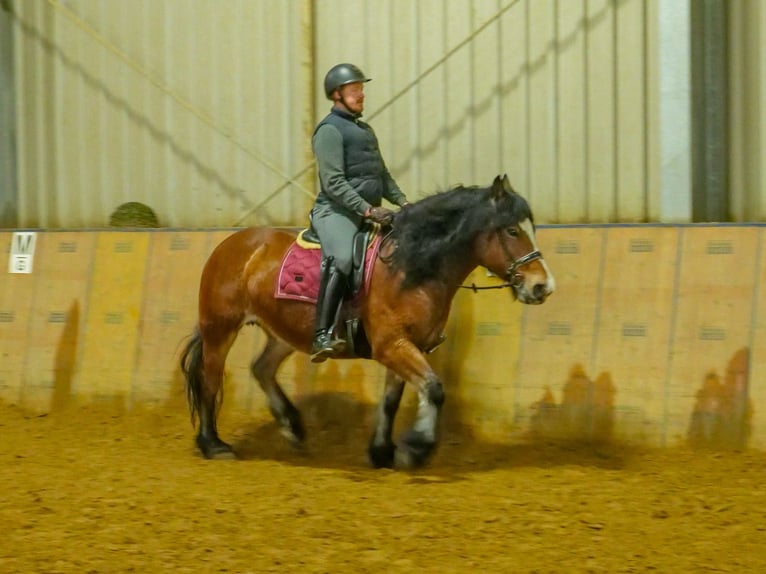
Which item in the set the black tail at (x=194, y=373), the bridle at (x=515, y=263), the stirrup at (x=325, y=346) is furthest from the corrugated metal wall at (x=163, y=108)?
the bridle at (x=515, y=263)

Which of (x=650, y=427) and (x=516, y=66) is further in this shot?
(x=516, y=66)

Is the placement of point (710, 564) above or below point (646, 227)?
below

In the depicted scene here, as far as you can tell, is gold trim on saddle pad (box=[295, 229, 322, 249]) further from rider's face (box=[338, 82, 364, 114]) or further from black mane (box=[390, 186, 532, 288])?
rider's face (box=[338, 82, 364, 114])

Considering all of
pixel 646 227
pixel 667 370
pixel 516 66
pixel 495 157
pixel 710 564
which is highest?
pixel 516 66

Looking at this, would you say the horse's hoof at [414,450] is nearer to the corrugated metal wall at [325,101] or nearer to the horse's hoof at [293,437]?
the horse's hoof at [293,437]

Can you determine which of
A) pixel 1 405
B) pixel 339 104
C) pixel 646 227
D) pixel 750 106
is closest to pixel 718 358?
pixel 646 227

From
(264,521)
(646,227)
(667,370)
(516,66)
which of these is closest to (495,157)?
(516,66)

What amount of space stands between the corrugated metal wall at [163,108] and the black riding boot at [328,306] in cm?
333

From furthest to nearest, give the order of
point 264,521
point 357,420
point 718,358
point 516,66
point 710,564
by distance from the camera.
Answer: point 516,66 → point 357,420 → point 718,358 → point 264,521 → point 710,564

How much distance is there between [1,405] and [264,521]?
17.5 feet

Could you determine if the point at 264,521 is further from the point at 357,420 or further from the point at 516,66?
the point at 516,66

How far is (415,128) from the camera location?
449 inches

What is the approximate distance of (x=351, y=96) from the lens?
28.8ft

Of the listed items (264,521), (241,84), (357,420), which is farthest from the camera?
(241,84)
